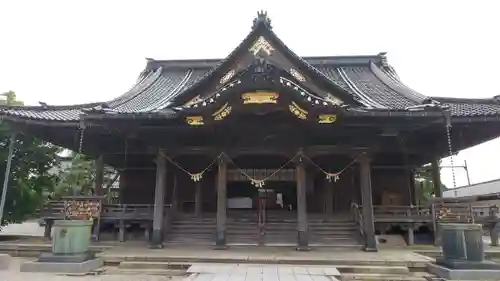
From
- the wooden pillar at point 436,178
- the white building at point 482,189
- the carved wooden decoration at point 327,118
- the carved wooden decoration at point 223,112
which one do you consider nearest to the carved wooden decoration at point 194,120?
the carved wooden decoration at point 223,112

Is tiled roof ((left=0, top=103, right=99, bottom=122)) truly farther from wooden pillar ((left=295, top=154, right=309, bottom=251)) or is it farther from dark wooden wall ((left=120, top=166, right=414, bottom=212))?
wooden pillar ((left=295, top=154, right=309, bottom=251))

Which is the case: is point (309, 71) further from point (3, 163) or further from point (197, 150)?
point (3, 163)

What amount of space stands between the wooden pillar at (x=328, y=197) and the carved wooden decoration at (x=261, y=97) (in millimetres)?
4887

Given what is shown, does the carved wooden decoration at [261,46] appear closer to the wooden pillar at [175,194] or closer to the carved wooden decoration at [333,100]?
the carved wooden decoration at [333,100]

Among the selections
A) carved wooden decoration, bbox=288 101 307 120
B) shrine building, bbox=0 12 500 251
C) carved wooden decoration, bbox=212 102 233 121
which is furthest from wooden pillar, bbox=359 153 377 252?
carved wooden decoration, bbox=212 102 233 121

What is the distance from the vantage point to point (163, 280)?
7.20m

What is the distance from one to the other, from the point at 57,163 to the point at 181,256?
8428 millimetres

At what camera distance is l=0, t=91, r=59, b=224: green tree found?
12.4 meters

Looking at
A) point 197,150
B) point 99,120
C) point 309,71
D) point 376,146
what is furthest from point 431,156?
point 99,120

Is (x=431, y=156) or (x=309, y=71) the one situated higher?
(x=309, y=71)

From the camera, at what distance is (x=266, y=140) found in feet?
35.9

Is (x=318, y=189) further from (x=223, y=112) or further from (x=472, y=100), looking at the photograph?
(x=472, y=100)

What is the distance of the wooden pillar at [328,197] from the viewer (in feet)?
42.1

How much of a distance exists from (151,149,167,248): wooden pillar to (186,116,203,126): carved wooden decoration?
1.66m
